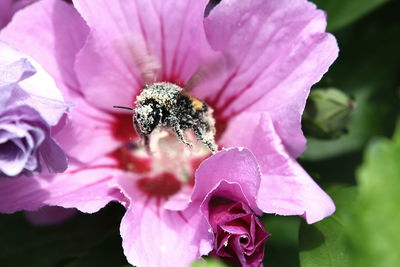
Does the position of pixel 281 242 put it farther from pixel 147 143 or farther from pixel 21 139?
pixel 21 139

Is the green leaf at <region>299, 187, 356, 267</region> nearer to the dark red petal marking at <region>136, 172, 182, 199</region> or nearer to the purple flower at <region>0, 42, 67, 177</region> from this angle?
the dark red petal marking at <region>136, 172, 182, 199</region>

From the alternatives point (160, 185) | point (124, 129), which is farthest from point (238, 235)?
point (124, 129)

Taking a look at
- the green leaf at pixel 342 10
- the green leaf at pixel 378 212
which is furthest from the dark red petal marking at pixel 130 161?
the green leaf at pixel 378 212

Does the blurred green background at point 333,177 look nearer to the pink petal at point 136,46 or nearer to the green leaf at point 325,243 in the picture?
the green leaf at point 325,243

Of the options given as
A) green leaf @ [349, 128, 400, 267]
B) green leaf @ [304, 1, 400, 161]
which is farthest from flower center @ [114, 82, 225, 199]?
green leaf @ [349, 128, 400, 267]

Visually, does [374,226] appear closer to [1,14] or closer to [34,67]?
[34,67]

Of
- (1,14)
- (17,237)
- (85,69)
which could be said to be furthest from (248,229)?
(1,14)
